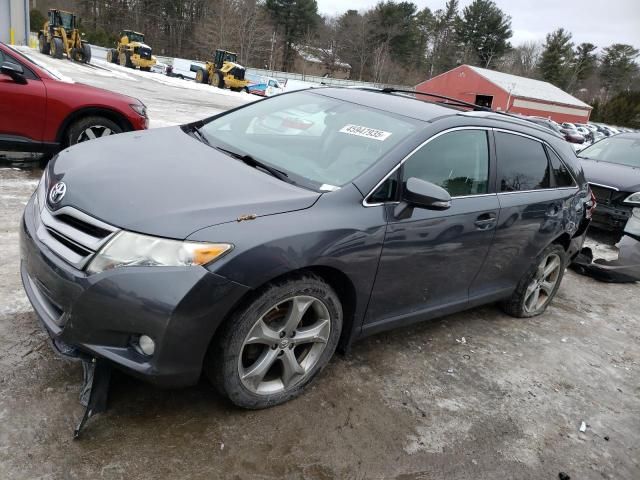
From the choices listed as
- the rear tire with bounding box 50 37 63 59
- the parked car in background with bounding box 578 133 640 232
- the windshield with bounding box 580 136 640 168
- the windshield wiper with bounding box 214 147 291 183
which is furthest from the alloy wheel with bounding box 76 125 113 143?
the rear tire with bounding box 50 37 63 59

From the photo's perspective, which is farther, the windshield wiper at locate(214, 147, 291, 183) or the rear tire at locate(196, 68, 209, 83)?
the rear tire at locate(196, 68, 209, 83)

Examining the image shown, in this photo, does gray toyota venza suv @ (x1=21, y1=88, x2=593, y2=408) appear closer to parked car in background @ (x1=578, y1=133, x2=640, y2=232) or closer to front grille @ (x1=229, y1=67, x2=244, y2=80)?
parked car in background @ (x1=578, y1=133, x2=640, y2=232)

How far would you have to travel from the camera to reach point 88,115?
624 cm

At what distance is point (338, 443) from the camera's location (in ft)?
8.46

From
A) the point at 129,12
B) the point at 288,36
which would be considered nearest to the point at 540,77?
the point at 288,36

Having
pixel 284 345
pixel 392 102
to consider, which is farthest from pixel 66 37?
pixel 284 345

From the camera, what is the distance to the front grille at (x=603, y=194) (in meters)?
7.38

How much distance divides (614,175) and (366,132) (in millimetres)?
6214

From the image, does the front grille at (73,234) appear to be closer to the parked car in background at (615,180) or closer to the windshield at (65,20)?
the parked car in background at (615,180)

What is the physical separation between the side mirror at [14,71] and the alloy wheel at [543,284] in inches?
225

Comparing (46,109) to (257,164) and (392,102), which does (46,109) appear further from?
(392,102)

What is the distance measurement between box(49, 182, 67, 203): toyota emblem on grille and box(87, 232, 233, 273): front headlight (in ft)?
1.71

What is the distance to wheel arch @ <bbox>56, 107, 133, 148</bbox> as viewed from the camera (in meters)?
6.02

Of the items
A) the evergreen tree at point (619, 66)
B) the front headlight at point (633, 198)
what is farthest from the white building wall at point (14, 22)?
the evergreen tree at point (619, 66)
